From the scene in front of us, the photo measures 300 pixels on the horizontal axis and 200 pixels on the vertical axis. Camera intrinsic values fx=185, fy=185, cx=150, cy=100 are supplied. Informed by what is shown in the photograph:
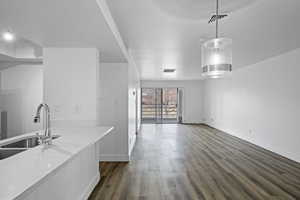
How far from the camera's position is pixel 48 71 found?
9.86ft

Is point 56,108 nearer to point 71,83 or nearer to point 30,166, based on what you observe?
point 71,83

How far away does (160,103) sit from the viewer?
1132 cm

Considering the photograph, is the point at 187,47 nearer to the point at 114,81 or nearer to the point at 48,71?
the point at 114,81

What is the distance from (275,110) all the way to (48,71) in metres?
5.14

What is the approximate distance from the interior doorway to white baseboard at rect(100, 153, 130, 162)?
710cm

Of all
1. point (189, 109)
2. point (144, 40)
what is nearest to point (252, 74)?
point (144, 40)

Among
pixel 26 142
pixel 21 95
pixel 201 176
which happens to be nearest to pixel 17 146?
pixel 26 142

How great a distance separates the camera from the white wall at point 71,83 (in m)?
2.99

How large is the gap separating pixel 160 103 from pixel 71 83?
336 inches

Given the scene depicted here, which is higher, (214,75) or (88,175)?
(214,75)

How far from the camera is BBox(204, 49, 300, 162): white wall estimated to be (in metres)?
4.09

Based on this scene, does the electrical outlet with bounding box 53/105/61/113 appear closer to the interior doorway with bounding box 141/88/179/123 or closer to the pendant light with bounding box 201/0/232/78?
the pendant light with bounding box 201/0/232/78

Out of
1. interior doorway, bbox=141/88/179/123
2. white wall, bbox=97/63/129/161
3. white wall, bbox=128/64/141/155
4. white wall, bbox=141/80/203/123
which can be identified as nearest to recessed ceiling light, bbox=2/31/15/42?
white wall, bbox=97/63/129/161

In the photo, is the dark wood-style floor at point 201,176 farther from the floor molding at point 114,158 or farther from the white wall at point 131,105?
the white wall at point 131,105
